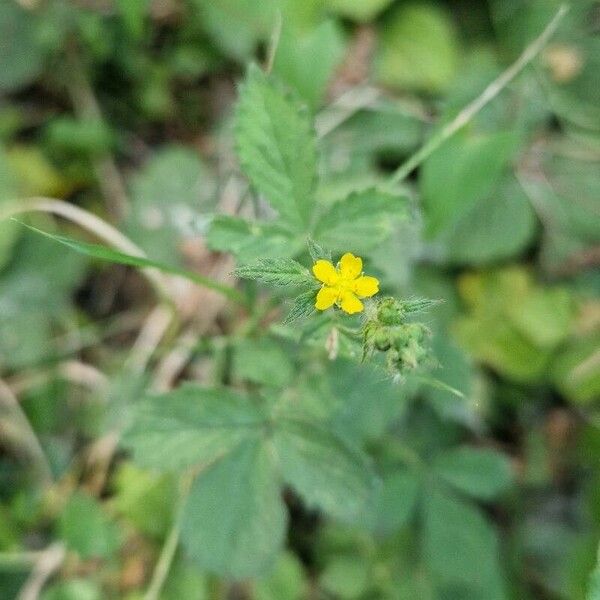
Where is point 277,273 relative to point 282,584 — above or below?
above

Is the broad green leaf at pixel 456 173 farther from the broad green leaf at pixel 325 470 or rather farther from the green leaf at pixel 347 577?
the green leaf at pixel 347 577

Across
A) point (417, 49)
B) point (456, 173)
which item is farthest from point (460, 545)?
point (417, 49)

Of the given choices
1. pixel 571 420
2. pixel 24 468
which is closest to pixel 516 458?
pixel 571 420

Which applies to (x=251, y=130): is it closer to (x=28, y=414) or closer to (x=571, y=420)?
(x=28, y=414)

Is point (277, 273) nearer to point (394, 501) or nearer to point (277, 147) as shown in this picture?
point (277, 147)

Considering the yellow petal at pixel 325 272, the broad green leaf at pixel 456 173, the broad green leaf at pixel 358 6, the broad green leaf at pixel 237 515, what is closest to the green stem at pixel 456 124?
the broad green leaf at pixel 456 173

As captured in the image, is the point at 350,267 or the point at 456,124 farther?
the point at 456,124

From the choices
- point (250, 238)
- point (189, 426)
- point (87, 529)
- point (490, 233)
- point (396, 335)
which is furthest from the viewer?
point (490, 233)
